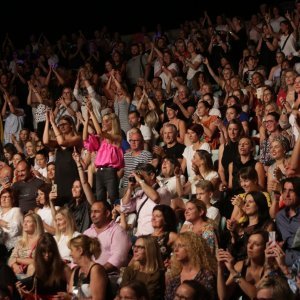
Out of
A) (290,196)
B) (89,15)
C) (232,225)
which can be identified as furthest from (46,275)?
(89,15)

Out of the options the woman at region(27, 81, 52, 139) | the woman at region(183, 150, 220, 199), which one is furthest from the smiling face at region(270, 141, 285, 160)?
the woman at region(27, 81, 52, 139)

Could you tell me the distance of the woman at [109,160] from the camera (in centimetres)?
983

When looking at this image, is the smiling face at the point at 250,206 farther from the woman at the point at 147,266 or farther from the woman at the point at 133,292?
the woman at the point at 133,292

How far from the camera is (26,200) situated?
399 inches

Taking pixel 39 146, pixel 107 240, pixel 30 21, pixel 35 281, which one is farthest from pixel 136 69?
pixel 35 281

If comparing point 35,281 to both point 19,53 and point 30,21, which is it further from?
point 30,21

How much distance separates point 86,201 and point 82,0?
Result: 996 cm

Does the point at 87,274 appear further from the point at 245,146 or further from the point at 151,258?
the point at 245,146

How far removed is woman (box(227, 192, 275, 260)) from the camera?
721 cm

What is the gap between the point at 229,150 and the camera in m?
9.55

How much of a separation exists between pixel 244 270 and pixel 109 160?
139 inches

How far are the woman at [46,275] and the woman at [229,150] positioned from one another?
9.23 ft

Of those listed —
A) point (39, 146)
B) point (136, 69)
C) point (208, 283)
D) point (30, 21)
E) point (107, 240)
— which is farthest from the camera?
point (30, 21)

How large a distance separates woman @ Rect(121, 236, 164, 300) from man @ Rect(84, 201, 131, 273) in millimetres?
739
